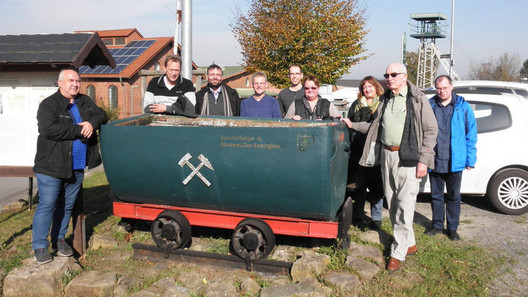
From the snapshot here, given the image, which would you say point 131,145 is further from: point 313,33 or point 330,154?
point 313,33

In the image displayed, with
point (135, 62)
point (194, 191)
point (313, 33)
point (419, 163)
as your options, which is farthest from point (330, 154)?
point (135, 62)

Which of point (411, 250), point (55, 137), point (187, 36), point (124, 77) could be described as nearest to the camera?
point (55, 137)

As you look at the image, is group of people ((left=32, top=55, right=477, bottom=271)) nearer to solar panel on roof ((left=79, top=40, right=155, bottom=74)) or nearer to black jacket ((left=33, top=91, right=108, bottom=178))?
black jacket ((left=33, top=91, right=108, bottom=178))

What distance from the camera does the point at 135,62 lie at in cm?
2941

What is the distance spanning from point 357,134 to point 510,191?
9.34ft

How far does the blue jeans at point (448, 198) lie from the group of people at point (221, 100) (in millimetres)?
1482

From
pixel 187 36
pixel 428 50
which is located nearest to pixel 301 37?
pixel 187 36

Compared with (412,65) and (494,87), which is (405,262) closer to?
(494,87)

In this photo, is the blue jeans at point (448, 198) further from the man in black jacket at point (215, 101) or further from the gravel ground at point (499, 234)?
the man in black jacket at point (215, 101)

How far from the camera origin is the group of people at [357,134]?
174 inches

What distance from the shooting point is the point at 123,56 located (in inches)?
1126

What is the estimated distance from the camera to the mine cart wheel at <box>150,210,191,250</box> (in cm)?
475

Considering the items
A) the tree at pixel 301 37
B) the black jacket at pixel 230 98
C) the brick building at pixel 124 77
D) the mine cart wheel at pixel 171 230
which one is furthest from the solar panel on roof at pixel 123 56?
the mine cart wheel at pixel 171 230

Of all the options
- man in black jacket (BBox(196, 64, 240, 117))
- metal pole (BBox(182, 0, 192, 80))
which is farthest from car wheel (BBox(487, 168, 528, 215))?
metal pole (BBox(182, 0, 192, 80))
